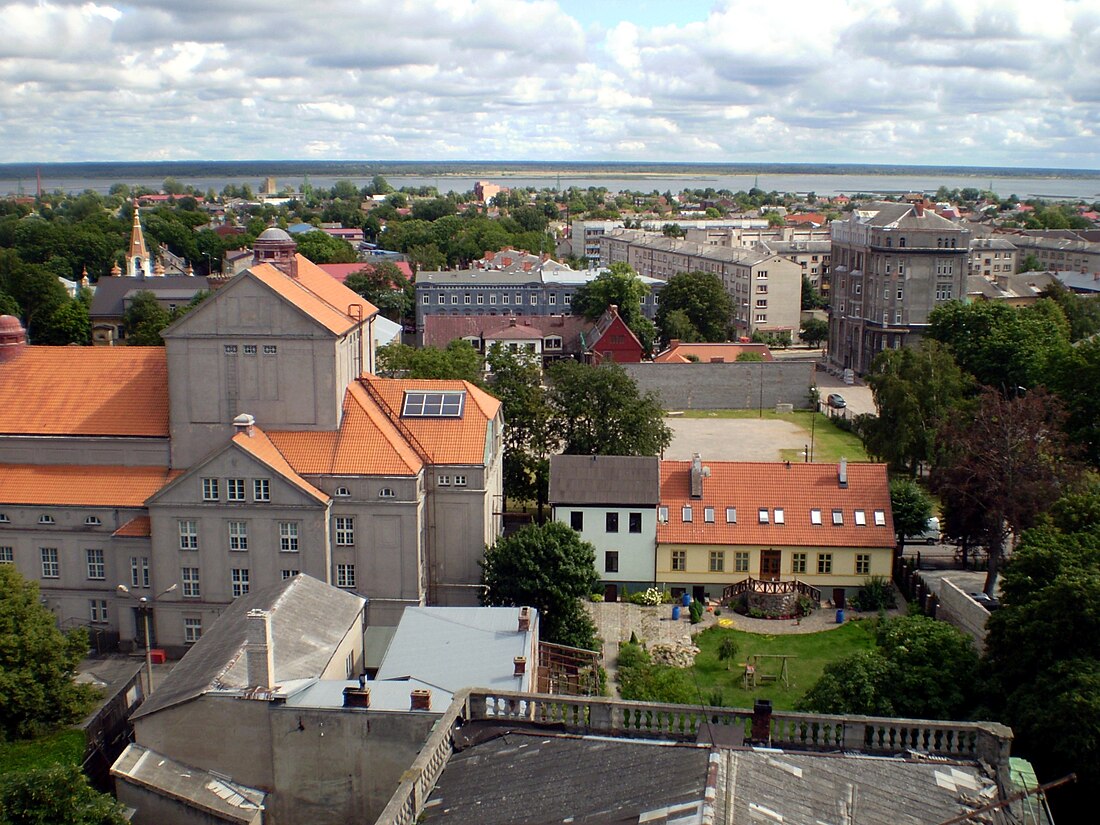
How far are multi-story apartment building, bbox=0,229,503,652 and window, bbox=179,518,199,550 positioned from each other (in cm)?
5

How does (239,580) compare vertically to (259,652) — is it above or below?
below

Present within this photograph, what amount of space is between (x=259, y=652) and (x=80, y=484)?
16.8 meters

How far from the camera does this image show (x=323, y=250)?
131375mm

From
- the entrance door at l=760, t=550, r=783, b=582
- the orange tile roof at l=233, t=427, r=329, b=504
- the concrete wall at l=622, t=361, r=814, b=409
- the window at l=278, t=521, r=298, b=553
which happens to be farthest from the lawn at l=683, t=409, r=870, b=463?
the window at l=278, t=521, r=298, b=553

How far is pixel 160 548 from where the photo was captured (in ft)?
119

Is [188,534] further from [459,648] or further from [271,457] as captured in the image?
[459,648]

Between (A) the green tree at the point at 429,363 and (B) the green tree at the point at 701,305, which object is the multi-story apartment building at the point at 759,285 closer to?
(B) the green tree at the point at 701,305

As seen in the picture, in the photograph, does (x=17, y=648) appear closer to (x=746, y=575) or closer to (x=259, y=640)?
(x=259, y=640)

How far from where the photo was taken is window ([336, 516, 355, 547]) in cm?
3672

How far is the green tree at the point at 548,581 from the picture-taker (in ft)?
116

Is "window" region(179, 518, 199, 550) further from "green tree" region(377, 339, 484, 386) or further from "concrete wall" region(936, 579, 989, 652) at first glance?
"concrete wall" region(936, 579, 989, 652)

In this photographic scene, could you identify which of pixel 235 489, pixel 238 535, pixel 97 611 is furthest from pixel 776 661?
pixel 97 611

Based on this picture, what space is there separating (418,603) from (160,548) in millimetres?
8683

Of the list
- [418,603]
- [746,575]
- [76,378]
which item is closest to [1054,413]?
[746,575]
